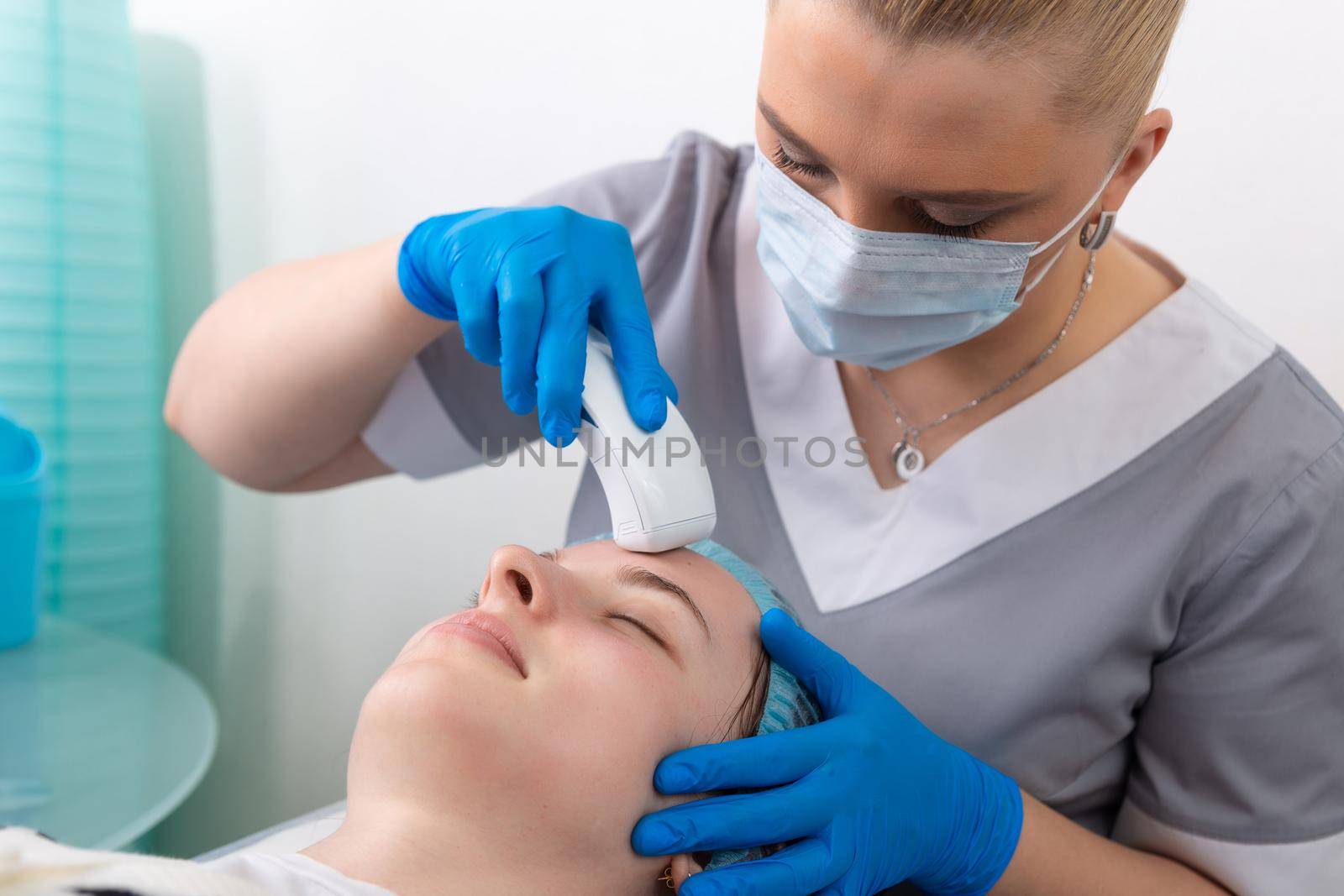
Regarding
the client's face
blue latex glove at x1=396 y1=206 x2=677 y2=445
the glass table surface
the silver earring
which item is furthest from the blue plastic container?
the silver earring

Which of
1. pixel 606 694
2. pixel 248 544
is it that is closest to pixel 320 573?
pixel 248 544

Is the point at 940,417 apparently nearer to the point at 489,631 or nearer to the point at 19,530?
the point at 489,631

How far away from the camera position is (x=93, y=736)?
1627 mm

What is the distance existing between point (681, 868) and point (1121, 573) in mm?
555

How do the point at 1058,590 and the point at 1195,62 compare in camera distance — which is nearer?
the point at 1058,590

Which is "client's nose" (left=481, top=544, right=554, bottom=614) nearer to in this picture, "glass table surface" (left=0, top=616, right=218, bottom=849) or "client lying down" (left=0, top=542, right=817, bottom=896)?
"client lying down" (left=0, top=542, right=817, bottom=896)

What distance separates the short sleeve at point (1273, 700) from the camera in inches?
44.5

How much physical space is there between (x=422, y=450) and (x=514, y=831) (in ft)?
2.16

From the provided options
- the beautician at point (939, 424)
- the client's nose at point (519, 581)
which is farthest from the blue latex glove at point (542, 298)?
the client's nose at point (519, 581)

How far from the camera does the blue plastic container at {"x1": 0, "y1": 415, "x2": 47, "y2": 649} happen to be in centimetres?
163

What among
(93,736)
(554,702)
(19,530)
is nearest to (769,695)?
(554,702)

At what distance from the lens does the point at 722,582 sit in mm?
1112

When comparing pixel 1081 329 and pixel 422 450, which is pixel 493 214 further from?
pixel 1081 329

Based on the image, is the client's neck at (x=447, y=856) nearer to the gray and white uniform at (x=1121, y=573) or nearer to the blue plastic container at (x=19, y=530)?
the gray and white uniform at (x=1121, y=573)
